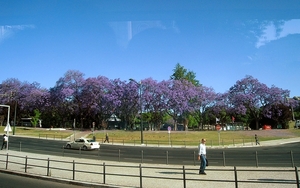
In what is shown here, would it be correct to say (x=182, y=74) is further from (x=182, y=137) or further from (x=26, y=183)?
(x=26, y=183)

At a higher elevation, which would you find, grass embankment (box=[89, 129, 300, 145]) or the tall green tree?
the tall green tree

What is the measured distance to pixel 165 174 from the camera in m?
13.1

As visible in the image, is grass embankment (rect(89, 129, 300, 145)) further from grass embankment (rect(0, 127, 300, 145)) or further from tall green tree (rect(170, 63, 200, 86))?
tall green tree (rect(170, 63, 200, 86))

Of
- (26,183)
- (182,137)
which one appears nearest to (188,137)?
(182,137)

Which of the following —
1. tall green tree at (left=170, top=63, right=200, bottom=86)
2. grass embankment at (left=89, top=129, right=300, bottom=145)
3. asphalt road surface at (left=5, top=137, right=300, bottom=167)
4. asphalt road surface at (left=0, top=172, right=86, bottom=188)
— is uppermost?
tall green tree at (left=170, top=63, right=200, bottom=86)

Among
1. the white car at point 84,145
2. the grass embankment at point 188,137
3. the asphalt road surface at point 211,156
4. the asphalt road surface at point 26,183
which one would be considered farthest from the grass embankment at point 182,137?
the asphalt road surface at point 26,183

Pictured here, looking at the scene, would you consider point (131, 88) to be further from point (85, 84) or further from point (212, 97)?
point (212, 97)

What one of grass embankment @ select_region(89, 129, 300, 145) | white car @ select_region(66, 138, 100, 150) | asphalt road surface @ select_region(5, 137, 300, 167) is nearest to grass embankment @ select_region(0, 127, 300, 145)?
grass embankment @ select_region(89, 129, 300, 145)

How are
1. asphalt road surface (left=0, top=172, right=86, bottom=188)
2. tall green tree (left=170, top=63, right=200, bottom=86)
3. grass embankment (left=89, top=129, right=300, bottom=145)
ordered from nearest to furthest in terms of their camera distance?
asphalt road surface (left=0, top=172, right=86, bottom=188), grass embankment (left=89, top=129, right=300, bottom=145), tall green tree (left=170, top=63, right=200, bottom=86)

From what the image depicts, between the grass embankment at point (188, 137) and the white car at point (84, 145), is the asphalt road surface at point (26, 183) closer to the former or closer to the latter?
the white car at point (84, 145)

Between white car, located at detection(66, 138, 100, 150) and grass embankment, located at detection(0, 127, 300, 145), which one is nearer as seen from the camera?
white car, located at detection(66, 138, 100, 150)

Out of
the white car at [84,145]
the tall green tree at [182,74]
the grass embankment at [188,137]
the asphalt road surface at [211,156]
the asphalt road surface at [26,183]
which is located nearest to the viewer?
the asphalt road surface at [26,183]

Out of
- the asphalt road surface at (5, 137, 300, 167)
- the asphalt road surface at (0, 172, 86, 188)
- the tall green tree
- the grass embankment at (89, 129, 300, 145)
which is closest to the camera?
the asphalt road surface at (0, 172, 86, 188)

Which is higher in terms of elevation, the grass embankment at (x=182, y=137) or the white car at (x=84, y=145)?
the white car at (x=84, y=145)
